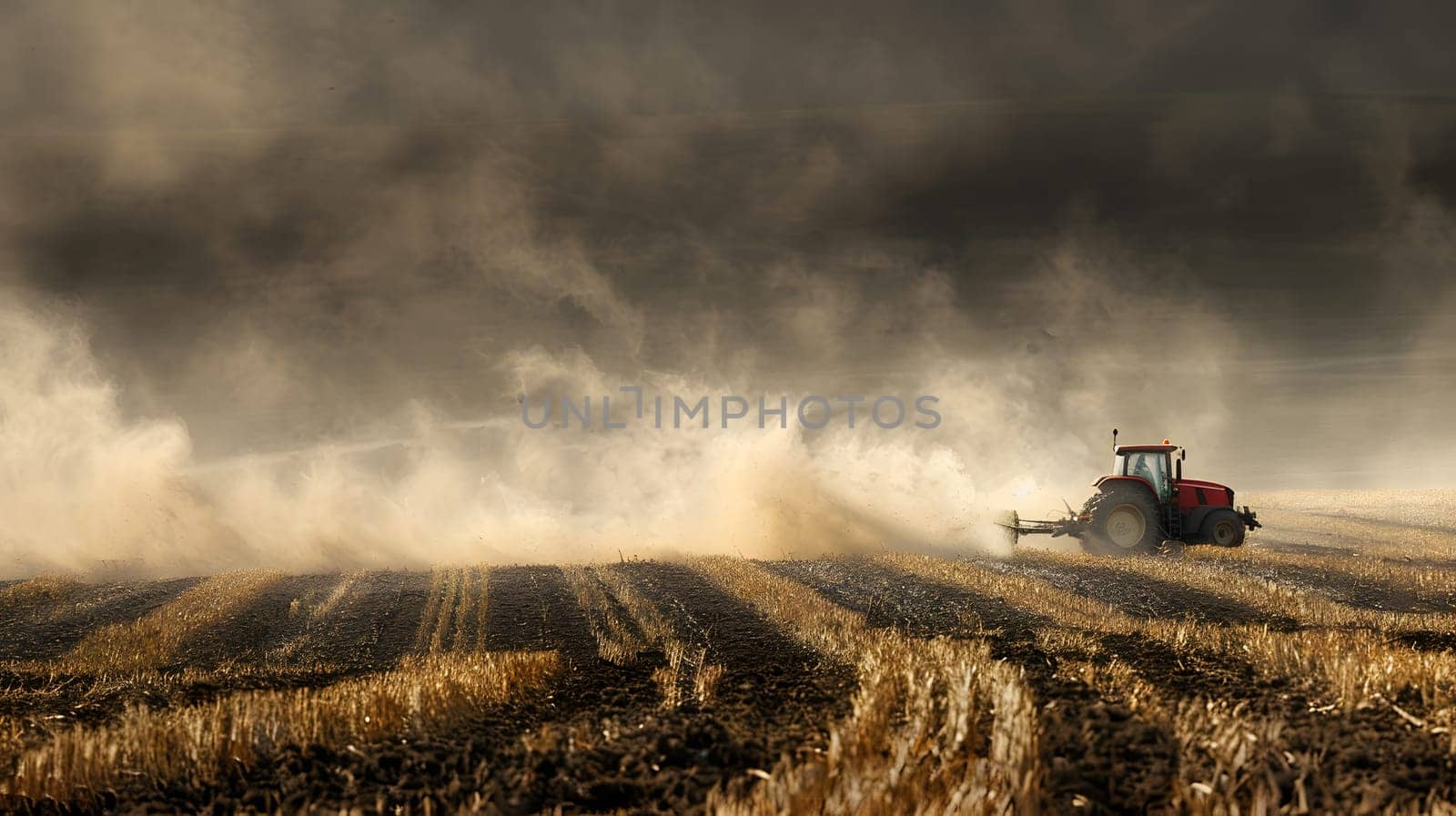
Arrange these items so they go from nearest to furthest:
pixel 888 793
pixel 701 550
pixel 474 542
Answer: pixel 888 793 → pixel 701 550 → pixel 474 542

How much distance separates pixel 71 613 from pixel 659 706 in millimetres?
14352

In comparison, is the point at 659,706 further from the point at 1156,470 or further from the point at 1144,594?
the point at 1156,470

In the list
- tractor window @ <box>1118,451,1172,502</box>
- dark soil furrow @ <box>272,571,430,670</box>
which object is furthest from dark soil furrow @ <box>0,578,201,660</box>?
tractor window @ <box>1118,451,1172,502</box>

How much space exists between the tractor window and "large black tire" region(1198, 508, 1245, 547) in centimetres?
125

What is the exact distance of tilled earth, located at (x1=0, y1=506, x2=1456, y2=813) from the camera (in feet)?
18.9

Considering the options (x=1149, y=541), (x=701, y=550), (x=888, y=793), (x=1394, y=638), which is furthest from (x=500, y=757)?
(x=701, y=550)

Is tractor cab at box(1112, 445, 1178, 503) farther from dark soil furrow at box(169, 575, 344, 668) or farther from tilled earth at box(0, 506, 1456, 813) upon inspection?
dark soil furrow at box(169, 575, 344, 668)

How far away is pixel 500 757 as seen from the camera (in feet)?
20.9

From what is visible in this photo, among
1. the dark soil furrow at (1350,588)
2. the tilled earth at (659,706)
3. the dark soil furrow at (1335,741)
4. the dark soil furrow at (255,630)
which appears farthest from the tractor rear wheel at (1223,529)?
the dark soil furrow at (255,630)

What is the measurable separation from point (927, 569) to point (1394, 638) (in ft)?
32.5

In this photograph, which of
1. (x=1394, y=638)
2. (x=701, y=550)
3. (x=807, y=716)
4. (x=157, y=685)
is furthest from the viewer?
(x=701, y=550)

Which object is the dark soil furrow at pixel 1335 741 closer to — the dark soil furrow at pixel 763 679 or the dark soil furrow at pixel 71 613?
the dark soil furrow at pixel 763 679

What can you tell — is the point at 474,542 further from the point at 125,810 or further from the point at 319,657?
the point at 125,810

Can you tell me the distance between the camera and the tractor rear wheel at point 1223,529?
2312 centimetres
